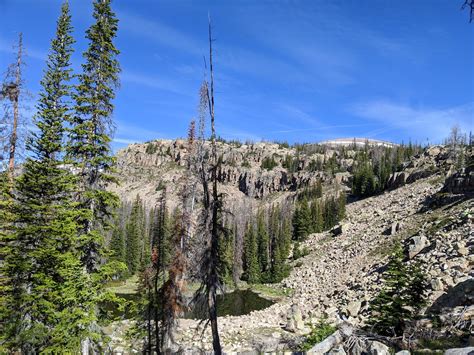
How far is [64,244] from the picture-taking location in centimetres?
1538

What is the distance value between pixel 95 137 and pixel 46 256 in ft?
18.2

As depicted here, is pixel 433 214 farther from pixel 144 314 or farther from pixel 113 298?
pixel 113 298

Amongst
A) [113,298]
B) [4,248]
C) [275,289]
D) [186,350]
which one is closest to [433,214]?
[275,289]

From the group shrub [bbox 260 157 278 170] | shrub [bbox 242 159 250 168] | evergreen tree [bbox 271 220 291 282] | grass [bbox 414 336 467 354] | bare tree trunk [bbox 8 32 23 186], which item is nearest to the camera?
grass [bbox 414 336 467 354]

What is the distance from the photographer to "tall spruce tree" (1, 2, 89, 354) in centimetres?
1349

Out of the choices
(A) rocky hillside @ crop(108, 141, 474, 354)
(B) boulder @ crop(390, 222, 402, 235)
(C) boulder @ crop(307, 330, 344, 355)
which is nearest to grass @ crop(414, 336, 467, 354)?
(A) rocky hillside @ crop(108, 141, 474, 354)

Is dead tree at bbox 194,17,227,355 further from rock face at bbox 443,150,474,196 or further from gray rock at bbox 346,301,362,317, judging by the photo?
rock face at bbox 443,150,474,196

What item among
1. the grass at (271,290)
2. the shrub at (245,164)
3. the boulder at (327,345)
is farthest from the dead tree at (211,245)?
the shrub at (245,164)

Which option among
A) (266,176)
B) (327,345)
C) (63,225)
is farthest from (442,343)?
(266,176)

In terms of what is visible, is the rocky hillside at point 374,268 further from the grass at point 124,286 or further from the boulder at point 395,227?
the grass at point 124,286

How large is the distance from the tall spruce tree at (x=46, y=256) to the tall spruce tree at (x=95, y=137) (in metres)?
0.76

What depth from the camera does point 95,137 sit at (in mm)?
14789

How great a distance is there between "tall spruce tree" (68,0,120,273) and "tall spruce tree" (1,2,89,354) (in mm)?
759

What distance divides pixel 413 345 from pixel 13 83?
20.2 m
